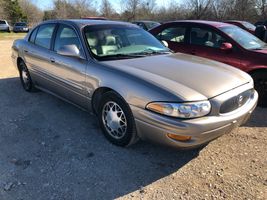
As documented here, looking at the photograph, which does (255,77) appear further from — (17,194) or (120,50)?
(17,194)

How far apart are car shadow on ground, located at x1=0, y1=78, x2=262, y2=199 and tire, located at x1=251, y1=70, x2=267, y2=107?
2263 millimetres

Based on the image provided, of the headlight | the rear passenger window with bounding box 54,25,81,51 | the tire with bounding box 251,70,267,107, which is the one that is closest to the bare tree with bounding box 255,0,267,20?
the tire with bounding box 251,70,267,107

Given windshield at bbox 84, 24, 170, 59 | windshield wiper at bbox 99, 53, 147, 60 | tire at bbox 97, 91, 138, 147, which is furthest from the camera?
windshield at bbox 84, 24, 170, 59

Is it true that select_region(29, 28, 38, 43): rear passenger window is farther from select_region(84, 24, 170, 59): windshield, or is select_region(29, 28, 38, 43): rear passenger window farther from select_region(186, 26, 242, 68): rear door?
select_region(186, 26, 242, 68): rear door

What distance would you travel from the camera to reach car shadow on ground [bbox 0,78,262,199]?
2.97 metres

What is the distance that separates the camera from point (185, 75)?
3.54 m

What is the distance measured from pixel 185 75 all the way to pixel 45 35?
281cm

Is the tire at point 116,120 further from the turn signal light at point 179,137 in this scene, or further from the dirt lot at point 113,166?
the turn signal light at point 179,137

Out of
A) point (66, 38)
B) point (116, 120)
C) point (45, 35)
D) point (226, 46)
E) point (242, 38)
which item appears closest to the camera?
point (116, 120)

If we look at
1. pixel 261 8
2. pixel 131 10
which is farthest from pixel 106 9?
pixel 261 8

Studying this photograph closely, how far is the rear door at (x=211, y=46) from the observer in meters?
5.57

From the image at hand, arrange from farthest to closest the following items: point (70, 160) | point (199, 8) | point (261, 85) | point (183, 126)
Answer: point (199, 8), point (261, 85), point (70, 160), point (183, 126)

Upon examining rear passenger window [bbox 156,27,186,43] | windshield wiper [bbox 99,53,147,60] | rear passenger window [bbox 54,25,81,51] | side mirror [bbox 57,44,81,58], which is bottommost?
rear passenger window [bbox 156,27,186,43]

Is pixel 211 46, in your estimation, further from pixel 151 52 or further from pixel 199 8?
pixel 199 8
